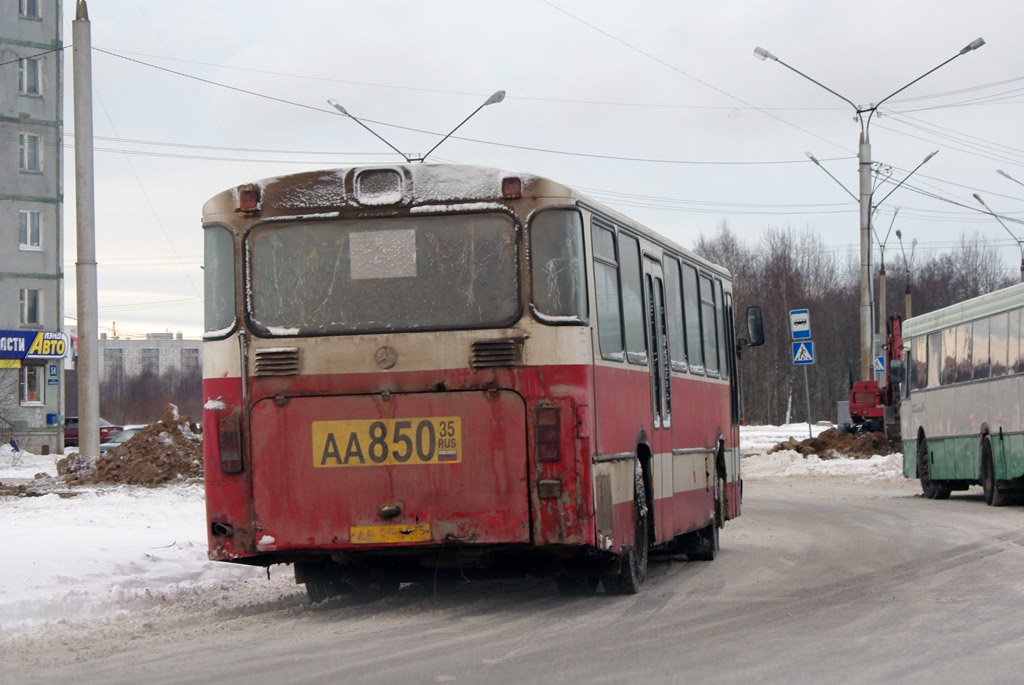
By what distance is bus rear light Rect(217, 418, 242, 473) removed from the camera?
32.6 ft

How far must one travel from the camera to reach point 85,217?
26.9 metres

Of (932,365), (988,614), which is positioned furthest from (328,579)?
(932,365)

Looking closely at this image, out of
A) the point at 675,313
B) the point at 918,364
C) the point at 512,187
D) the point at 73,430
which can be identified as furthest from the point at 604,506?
the point at 73,430

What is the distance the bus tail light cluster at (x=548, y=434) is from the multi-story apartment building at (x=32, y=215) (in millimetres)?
48827

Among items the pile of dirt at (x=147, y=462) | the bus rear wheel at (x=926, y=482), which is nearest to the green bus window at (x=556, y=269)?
the bus rear wheel at (x=926, y=482)

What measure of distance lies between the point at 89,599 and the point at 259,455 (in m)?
1.76

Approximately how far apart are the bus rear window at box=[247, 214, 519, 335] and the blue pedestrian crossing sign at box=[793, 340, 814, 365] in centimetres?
2484

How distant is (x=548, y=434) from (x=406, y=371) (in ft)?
3.28

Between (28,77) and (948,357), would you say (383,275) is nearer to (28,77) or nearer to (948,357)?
(948,357)

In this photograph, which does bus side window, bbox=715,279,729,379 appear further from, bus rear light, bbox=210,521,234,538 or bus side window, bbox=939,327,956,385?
bus side window, bbox=939,327,956,385

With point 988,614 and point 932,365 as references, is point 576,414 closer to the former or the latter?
point 988,614

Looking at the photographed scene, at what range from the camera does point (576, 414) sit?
31.7ft

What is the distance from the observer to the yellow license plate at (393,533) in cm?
978

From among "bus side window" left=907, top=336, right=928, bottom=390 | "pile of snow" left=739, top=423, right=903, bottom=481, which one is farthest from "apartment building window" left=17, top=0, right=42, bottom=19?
"bus side window" left=907, top=336, right=928, bottom=390
